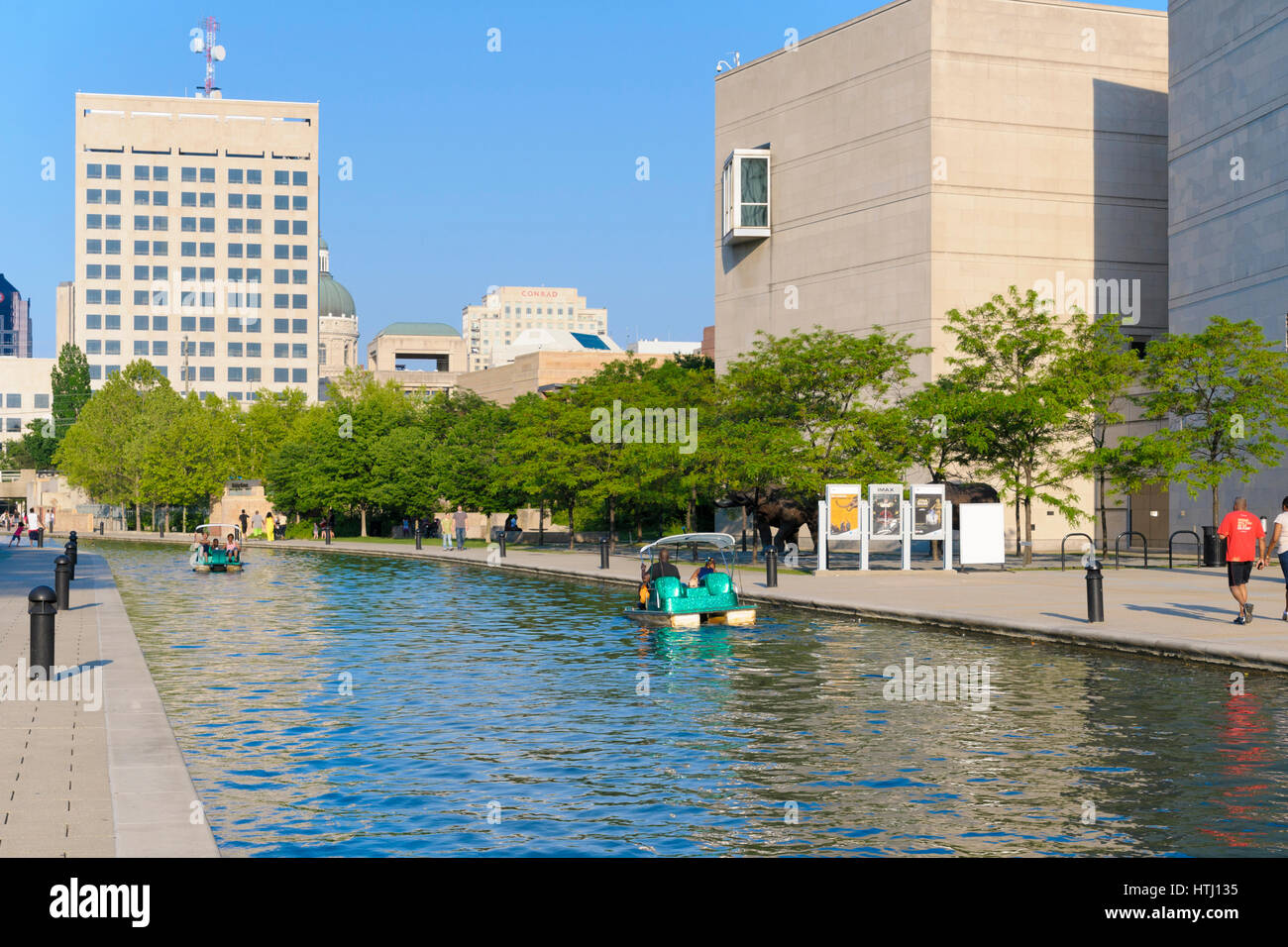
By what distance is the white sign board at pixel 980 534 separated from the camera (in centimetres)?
3953

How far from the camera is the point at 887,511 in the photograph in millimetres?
39375

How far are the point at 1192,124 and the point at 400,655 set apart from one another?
46.7 m

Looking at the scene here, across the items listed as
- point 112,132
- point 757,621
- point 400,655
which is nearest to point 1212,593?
point 757,621

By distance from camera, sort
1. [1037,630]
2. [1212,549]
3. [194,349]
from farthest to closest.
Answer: [194,349] < [1212,549] < [1037,630]

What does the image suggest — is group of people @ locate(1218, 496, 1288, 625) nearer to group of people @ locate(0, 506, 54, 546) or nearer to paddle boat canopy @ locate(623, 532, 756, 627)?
paddle boat canopy @ locate(623, 532, 756, 627)

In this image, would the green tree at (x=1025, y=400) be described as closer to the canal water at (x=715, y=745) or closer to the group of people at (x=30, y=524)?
the canal water at (x=715, y=745)

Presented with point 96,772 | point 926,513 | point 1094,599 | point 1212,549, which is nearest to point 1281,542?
point 1094,599

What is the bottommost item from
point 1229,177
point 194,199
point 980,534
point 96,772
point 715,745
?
point 715,745

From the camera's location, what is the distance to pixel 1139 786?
36.9ft

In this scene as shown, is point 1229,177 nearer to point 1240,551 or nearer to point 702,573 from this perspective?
point 1240,551

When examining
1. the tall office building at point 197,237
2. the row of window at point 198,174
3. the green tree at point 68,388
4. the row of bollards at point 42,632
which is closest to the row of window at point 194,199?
the tall office building at point 197,237

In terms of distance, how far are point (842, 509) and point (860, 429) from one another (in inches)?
332

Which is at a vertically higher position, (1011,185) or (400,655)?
(1011,185)
